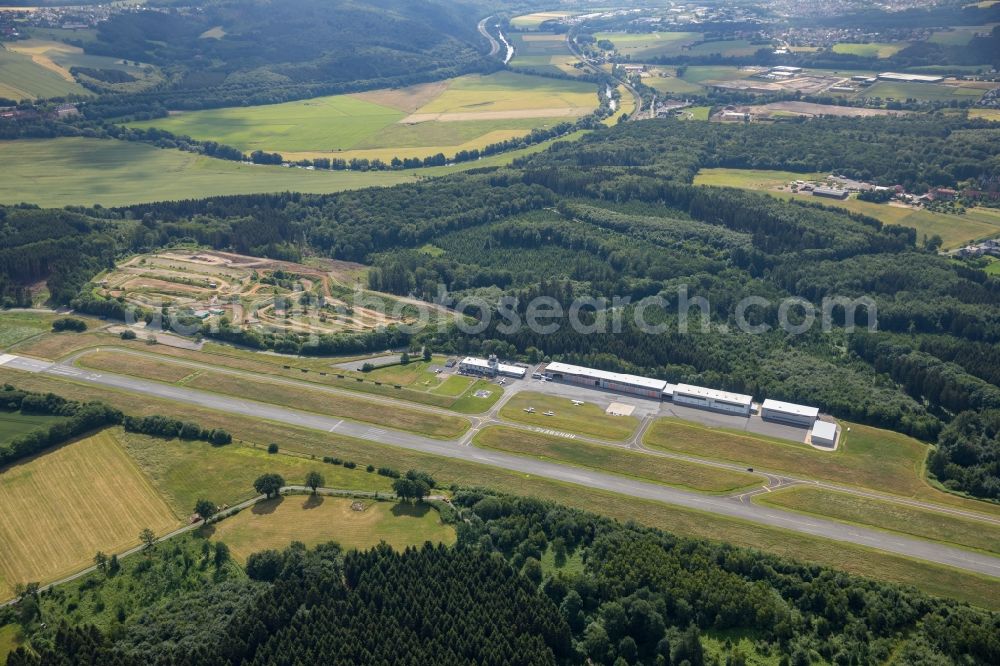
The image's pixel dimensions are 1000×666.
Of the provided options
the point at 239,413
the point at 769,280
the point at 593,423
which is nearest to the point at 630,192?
the point at 769,280

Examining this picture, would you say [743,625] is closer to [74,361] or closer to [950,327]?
[950,327]

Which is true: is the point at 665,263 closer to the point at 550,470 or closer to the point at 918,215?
the point at 918,215

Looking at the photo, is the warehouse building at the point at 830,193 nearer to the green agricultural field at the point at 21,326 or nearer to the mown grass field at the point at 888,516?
the mown grass field at the point at 888,516

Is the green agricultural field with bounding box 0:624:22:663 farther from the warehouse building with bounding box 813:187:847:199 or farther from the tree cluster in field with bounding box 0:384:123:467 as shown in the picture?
the warehouse building with bounding box 813:187:847:199

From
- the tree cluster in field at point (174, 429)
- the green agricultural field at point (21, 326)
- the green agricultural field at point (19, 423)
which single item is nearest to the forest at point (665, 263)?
the green agricultural field at point (21, 326)

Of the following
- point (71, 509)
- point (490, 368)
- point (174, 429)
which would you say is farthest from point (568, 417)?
point (71, 509)
